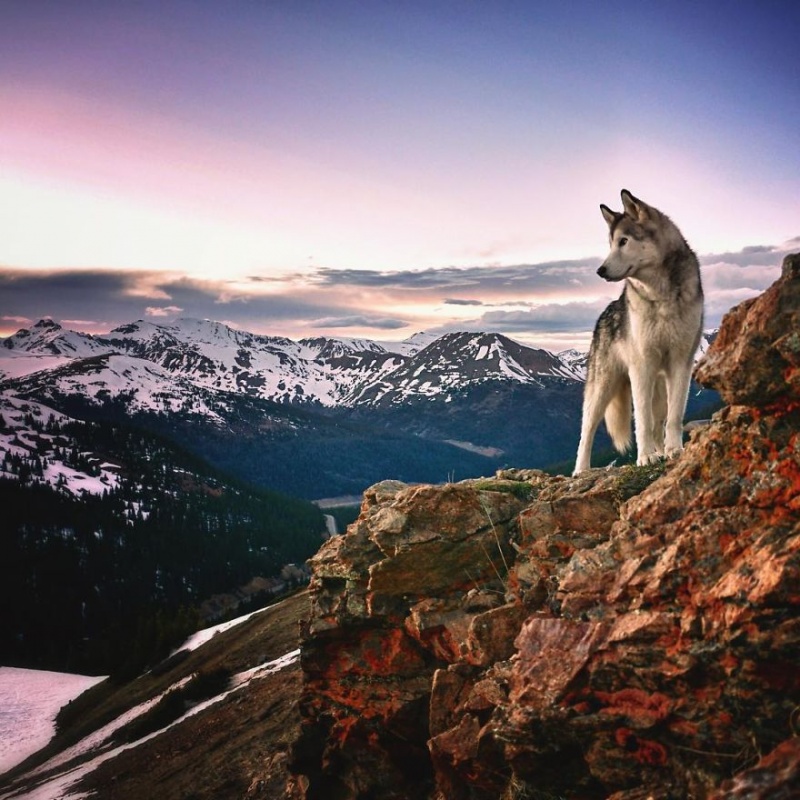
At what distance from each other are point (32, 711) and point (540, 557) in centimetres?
9787

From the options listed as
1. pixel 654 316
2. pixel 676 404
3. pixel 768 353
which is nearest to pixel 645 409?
pixel 676 404

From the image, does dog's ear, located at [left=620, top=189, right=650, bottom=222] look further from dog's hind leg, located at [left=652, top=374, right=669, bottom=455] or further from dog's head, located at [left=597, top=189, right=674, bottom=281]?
dog's hind leg, located at [left=652, top=374, right=669, bottom=455]

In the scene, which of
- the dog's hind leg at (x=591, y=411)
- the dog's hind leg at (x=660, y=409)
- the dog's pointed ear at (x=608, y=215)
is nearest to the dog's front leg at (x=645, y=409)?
the dog's hind leg at (x=660, y=409)

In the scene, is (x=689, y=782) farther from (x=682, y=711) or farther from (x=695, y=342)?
(x=695, y=342)

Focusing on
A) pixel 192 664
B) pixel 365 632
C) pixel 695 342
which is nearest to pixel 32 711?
pixel 192 664

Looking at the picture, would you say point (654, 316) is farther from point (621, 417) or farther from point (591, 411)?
Answer: point (621, 417)

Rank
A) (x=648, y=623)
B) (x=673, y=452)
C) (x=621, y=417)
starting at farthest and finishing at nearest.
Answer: (x=621, y=417), (x=673, y=452), (x=648, y=623)

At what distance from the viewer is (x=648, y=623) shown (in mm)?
6496

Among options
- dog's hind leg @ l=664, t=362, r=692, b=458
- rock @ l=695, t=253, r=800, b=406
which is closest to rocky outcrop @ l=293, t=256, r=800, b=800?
rock @ l=695, t=253, r=800, b=406

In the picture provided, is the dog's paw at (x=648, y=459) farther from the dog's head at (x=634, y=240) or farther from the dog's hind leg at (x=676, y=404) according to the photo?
the dog's head at (x=634, y=240)

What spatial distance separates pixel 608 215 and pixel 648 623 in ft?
22.4

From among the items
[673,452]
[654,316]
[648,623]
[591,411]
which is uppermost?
[654,316]

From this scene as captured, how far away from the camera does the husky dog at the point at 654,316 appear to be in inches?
394

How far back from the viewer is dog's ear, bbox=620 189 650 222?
9.91 metres
